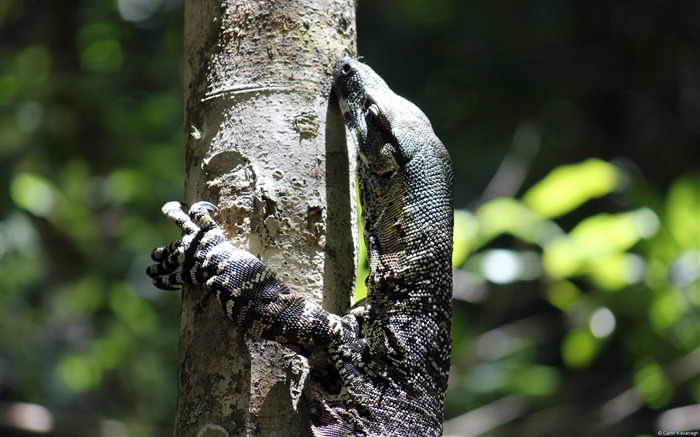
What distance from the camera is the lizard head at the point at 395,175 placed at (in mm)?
3188

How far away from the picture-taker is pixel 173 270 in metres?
3.22

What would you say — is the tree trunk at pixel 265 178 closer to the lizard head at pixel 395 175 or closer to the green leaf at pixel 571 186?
the lizard head at pixel 395 175

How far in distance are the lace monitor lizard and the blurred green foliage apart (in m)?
1.76

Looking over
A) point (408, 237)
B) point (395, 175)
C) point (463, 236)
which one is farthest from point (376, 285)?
point (463, 236)

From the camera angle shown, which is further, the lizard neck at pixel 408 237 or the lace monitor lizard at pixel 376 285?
the lizard neck at pixel 408 237

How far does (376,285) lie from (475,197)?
709 centimetres

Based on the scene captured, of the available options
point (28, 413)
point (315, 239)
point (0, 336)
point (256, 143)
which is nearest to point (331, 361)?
point (315, 239)

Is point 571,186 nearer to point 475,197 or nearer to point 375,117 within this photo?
point 375,117

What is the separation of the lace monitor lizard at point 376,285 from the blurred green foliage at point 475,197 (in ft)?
5.77

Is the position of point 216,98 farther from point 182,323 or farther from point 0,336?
point 0,336

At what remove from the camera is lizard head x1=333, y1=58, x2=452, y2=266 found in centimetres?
319

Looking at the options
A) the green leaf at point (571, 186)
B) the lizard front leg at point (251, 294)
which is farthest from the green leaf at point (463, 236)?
the lizard front leg at point (251, 294)

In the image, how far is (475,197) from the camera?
1006 cm

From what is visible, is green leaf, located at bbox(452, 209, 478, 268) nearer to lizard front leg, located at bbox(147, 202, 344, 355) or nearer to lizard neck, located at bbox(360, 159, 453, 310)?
lizard neck, located at bbox(360, 159, 453, 310)
